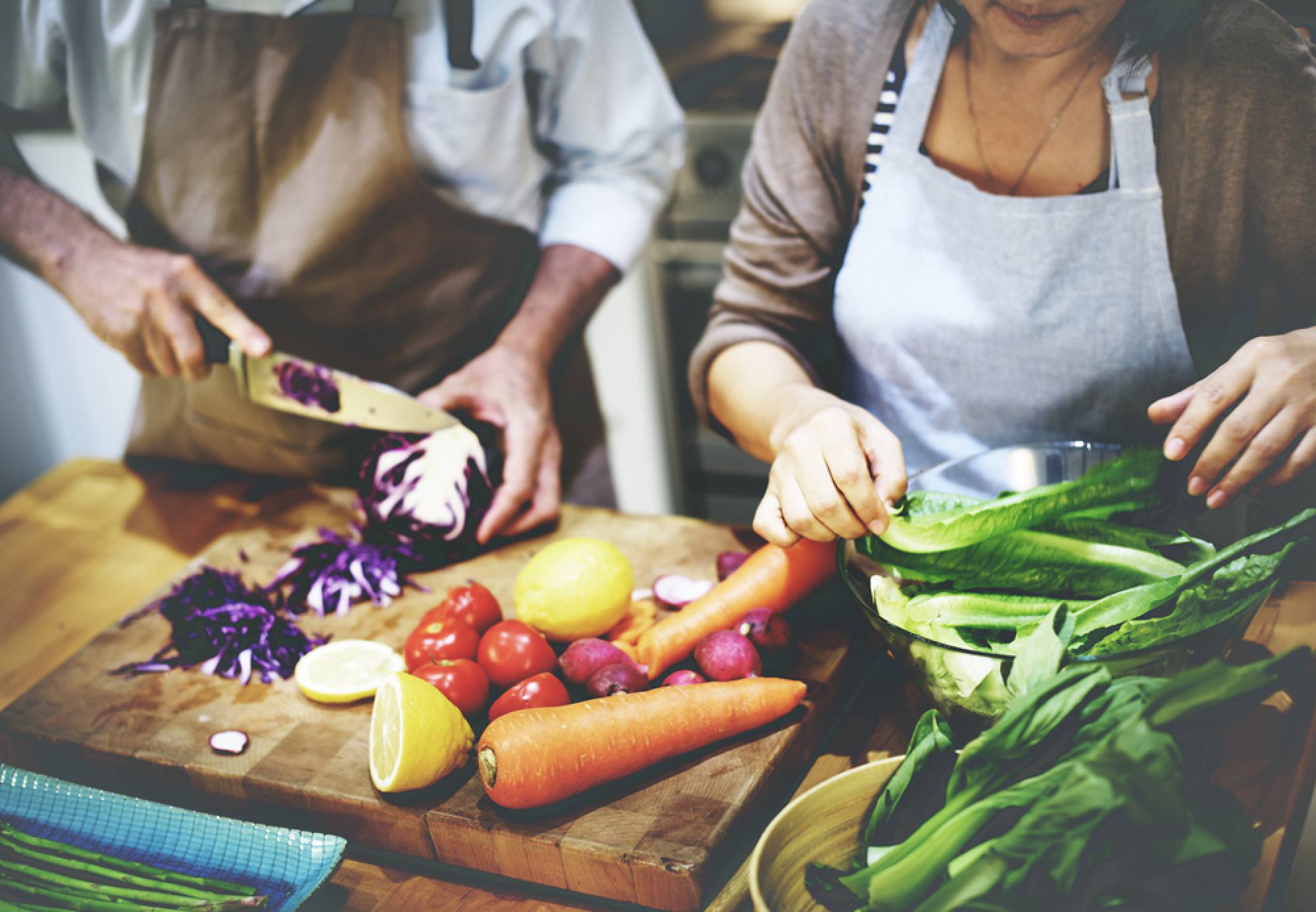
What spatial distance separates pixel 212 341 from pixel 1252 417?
1139mm

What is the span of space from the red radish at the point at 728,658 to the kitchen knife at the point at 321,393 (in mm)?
494

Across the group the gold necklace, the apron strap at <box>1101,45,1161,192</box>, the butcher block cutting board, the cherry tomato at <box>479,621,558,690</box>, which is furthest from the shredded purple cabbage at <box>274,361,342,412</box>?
the apron strap at <box>1101,45,1161,192</box>

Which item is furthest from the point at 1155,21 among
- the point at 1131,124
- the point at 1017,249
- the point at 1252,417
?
the point at 1252,417

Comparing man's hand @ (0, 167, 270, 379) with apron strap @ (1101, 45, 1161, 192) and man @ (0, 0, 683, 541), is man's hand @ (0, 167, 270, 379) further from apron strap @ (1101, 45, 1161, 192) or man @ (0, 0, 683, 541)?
apron strap @ (1101, 45, 1161, 192)

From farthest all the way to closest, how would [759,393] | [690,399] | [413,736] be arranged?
[690,399] → [759,393] → [413,736]

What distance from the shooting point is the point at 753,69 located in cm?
196

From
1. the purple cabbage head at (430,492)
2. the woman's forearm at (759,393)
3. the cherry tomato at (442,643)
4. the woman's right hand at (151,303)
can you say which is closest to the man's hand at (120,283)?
the woman's right hand at (151,303)

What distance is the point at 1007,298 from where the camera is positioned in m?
1.02

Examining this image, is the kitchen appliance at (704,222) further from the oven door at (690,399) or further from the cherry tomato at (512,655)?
the cherry tomato at (512,655)

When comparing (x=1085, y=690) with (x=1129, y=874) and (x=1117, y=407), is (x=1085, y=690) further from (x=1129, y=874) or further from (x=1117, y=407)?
(x=1117, y=407)

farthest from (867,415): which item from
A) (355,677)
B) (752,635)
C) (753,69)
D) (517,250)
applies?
(753,69)

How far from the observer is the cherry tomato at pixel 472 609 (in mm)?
1051

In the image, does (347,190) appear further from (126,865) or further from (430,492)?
(126,865)

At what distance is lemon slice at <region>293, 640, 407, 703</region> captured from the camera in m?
0.99
